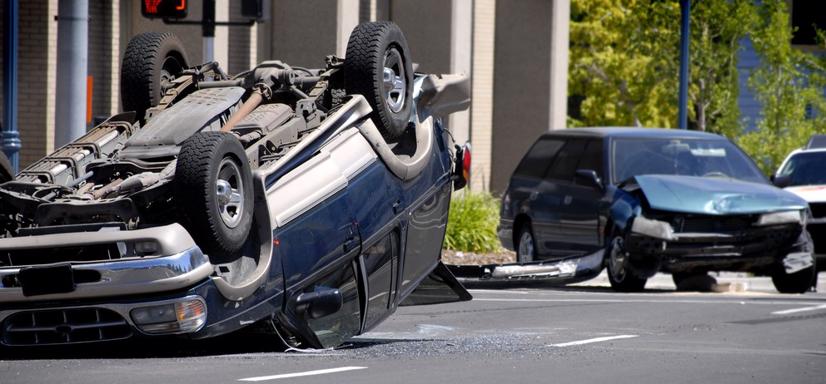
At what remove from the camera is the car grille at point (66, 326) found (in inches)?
333

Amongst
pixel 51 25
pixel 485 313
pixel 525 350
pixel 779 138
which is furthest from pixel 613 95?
pixel 525 350

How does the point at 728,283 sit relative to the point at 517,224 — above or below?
below

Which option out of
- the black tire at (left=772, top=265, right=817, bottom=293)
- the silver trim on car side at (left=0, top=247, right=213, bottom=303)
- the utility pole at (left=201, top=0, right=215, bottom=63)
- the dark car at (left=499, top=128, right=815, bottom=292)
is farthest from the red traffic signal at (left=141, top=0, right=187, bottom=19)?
the silver trim on car side at (left=0, top=247, right=213, bottom=303)

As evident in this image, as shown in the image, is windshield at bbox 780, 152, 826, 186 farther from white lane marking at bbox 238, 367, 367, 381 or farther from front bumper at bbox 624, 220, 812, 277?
white lane marking at bbox 238, 367, 367, 381

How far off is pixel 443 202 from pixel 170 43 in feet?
6.70

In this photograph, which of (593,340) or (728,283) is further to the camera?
(728,283)

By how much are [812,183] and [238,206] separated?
12245mm

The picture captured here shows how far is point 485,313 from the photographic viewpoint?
1324 centimetres

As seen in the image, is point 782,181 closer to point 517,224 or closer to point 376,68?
point 517,224

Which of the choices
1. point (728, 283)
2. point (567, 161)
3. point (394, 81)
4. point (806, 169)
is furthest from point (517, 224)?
point (394, 81)

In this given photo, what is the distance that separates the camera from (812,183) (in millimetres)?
19641

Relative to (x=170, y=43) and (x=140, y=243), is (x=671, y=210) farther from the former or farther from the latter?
(x=140, y=243)

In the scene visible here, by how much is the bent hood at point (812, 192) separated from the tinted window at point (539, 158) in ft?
9.36

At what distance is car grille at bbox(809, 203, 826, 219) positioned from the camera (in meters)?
18.7
